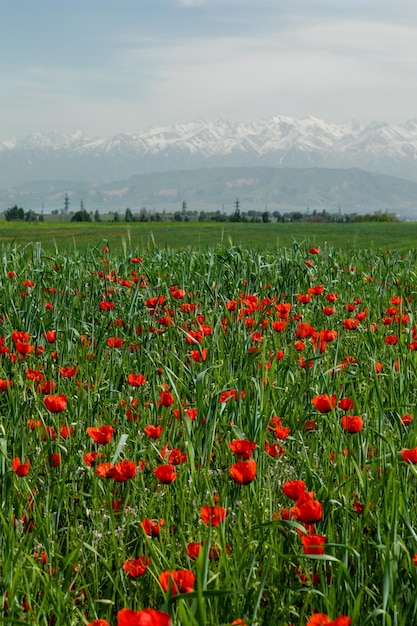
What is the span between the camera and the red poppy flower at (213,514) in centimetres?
222

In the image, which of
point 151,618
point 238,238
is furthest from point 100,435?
point 238,238

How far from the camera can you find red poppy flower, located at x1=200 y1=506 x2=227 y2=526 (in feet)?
7.29

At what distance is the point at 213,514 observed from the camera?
7.59ft

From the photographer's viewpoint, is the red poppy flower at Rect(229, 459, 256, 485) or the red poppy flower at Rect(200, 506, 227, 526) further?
the red poppy flower at Rect(229, 459, 256, 485)

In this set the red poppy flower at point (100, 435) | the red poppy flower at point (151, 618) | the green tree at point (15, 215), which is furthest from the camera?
the green tree at point (15, 215)

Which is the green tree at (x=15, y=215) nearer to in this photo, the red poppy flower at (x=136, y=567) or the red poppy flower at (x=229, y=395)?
the red poppy flower at (x=229, y=395)

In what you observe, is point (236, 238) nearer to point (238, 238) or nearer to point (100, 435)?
point (238, 238)

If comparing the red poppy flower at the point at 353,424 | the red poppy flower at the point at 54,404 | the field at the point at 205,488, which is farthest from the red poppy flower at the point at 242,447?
the red poppy flower at the point at 54,404

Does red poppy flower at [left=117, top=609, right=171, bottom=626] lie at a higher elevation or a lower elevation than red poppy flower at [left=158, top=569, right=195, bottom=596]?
higher

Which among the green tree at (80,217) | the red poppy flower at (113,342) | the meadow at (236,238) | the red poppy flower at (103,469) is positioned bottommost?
the red poppy flower at (103,469)

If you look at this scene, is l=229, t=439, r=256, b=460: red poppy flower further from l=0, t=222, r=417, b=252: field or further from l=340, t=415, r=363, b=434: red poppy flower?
l=0, t=222, r=417, b=252: field

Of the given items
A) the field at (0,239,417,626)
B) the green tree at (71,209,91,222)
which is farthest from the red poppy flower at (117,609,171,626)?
the green tree at (71,209,91,222)

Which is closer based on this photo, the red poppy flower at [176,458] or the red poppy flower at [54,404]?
the red poppy flower at [176,458]

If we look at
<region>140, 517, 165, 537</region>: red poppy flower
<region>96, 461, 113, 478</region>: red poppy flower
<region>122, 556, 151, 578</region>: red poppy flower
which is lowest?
<region>122, 556, 151, 578</region>: red poppy flower
